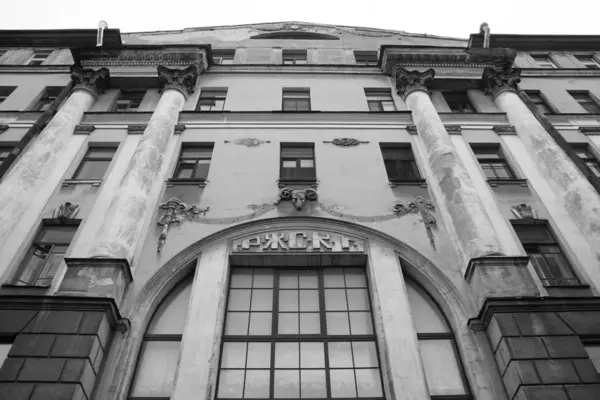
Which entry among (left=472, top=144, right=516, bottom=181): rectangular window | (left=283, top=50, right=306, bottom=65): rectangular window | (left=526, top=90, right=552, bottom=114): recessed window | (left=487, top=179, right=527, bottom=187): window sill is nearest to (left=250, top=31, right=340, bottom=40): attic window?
(left=283, top=50, right=306, bottom=65): rectangular window

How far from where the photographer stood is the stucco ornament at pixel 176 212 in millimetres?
15531

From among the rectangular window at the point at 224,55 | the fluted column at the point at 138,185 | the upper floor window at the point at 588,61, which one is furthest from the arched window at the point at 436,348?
the upper floor window at the point at 588,61

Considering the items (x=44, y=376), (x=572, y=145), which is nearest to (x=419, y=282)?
(x=44, y=376)

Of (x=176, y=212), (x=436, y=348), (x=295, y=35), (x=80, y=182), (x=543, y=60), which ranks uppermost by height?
(x=295, y=35)

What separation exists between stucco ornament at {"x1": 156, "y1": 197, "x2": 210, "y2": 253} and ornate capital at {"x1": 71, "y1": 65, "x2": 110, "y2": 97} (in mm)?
9776

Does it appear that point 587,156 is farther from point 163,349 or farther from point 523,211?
point 163,349

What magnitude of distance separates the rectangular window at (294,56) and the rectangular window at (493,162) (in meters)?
12.8

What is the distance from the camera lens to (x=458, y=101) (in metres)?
24.0

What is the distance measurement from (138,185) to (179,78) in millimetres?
8984

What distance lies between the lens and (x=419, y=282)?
14430mm

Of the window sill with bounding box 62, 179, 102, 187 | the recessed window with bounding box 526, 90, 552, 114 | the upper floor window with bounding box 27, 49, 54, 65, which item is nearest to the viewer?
the window sill with bounding box 62, 179, 102, 187

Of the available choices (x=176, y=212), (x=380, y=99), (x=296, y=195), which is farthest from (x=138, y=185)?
(x=380, y=99)

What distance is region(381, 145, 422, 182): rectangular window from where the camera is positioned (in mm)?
17984

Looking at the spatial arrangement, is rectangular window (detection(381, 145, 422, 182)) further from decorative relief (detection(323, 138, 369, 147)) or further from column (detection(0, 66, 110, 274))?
column (detection(0, 66, 110, 274))
